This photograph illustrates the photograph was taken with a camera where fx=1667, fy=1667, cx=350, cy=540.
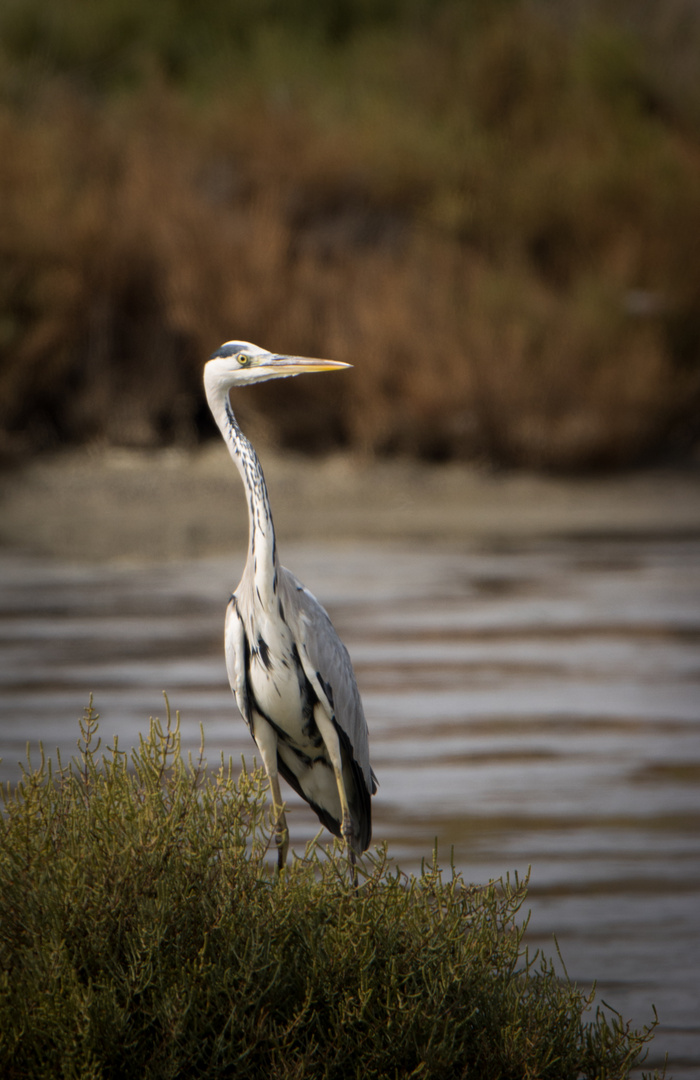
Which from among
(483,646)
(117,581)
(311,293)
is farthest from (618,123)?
(483,646)

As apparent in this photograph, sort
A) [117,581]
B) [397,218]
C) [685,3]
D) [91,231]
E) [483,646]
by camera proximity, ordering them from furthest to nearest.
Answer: [685,3] < [397,218] < [91,231] < [117,581] < [483,646]

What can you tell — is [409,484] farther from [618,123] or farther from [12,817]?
[12,817]

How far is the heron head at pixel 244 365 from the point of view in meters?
4.72

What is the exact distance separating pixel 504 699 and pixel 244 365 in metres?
4.74

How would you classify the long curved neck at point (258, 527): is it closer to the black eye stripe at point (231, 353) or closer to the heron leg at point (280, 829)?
the black eye stripe at point (231, 353)

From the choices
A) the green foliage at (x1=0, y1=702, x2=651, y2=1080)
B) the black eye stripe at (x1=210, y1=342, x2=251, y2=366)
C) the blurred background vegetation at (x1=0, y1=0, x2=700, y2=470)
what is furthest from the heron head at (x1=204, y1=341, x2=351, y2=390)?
the blurred background vegetation at (x1=0, y1=0, x2=700, y2=470)

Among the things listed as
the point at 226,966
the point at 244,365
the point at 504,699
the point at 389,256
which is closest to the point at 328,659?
the point at 244,365

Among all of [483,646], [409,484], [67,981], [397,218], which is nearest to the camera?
[67,981]

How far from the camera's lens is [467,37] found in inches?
915

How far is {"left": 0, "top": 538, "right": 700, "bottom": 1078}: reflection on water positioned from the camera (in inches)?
228

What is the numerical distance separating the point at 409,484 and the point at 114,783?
1323 cm

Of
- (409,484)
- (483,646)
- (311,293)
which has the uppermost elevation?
(311,293)

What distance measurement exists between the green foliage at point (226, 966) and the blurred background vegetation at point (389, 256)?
13.3 meters

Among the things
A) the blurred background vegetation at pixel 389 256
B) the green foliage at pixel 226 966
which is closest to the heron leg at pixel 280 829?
the green foliage at pixel 226 966
